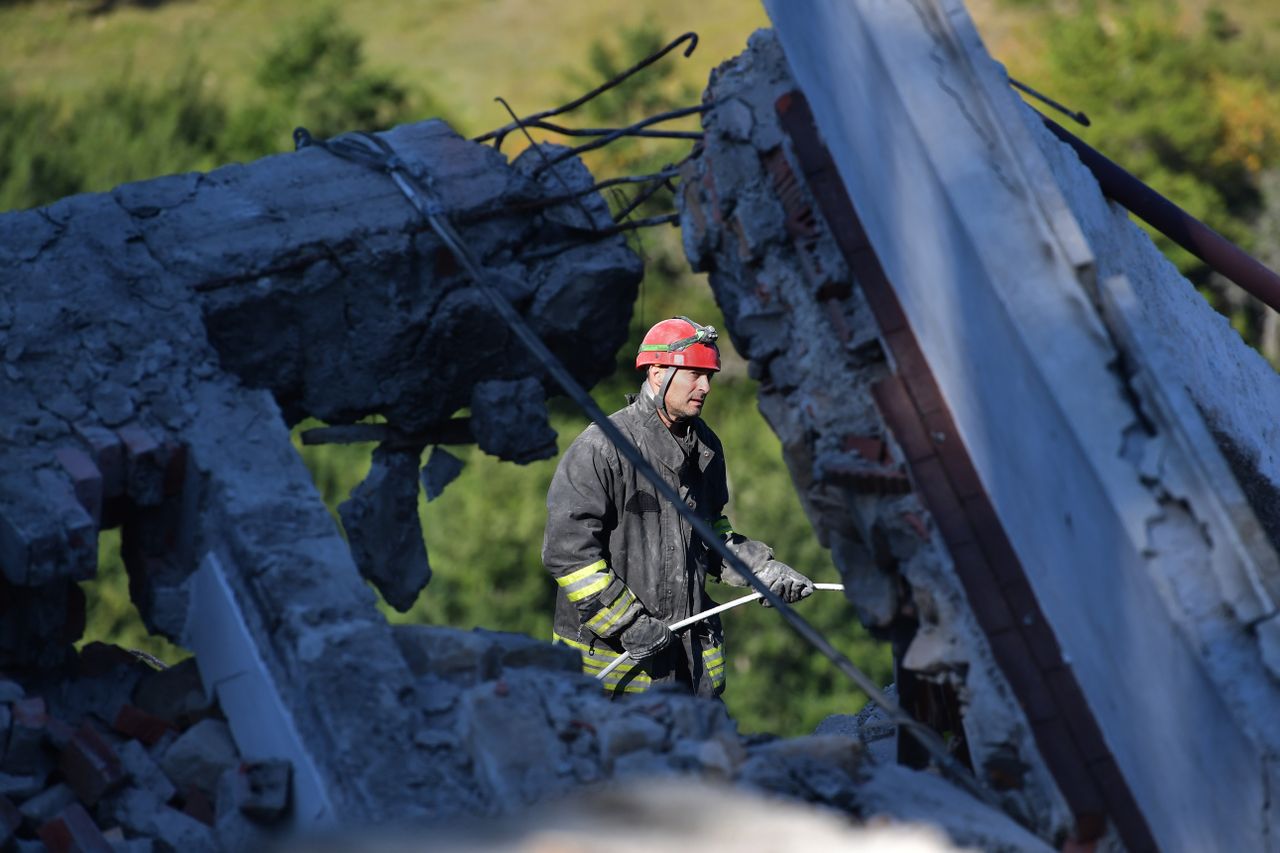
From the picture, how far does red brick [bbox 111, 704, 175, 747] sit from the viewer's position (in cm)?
419

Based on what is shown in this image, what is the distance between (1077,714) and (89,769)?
2593 millimetres

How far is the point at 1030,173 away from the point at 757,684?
13.4 metres

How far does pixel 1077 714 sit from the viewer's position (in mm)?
3502

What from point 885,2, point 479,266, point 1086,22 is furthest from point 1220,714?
point 1086,22

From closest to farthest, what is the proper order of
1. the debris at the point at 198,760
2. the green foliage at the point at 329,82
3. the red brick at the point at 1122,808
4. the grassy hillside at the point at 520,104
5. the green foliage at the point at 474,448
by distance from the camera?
the red brick at the point at 1122,808
the debris at the point at 198,760
the green foliage at the point at 474,448
the grassy hillside at the point at 520,104
the green foliage at the point at 329,82

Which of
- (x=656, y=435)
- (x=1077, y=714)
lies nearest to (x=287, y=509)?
(x=656, y=435)

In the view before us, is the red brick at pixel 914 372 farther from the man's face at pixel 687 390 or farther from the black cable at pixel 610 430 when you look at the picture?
the man's face at pixel 687 390

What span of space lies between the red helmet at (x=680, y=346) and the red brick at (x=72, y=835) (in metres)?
2.40

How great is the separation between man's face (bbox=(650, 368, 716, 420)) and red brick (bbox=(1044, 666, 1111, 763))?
2.00m

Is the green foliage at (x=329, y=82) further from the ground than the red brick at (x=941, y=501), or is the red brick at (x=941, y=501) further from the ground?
→ the green foliage at (x=329, y=82)

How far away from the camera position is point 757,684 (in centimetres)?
1641

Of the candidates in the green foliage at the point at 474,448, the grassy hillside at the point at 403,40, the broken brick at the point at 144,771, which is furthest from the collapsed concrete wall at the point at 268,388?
the grassy hillside at the point at 403,40

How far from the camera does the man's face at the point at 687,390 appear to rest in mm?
5238

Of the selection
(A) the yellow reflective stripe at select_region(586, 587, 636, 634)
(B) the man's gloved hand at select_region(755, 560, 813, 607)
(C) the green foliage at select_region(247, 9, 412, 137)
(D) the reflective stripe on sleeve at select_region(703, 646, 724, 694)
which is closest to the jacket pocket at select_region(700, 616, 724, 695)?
(D) the reflective stripe on sleeve at select_region(703, 646, 724, 694)
